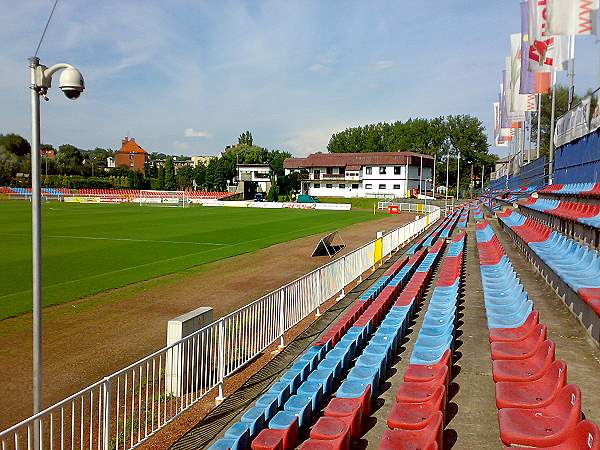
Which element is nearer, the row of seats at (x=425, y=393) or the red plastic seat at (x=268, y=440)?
the row of seats at (x=425, y=393)

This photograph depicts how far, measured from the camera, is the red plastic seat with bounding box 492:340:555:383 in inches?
223

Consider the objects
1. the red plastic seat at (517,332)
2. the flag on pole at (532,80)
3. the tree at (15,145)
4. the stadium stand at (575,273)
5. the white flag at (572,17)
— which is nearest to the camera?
the red plastic seat at (517,332)

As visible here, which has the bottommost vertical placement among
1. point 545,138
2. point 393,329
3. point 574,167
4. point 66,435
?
point 66,435

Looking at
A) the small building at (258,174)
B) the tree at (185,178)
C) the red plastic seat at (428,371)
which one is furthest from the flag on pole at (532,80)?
the tree at (185,178)

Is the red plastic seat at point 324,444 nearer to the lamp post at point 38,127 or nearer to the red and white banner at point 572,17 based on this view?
the lamp post at point 38,127

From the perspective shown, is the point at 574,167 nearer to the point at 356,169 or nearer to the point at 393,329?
the point at 393,329

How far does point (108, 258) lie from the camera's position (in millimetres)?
21547

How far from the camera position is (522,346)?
6793 millimetres

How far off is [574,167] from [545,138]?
201ft

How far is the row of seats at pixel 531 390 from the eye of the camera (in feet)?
13.5

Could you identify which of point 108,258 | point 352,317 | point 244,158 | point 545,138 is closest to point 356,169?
point 545,138

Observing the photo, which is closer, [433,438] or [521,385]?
[433,438]

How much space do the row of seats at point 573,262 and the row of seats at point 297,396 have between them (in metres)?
3.56

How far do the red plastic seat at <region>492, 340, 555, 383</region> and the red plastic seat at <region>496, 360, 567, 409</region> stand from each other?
3.6 inches
